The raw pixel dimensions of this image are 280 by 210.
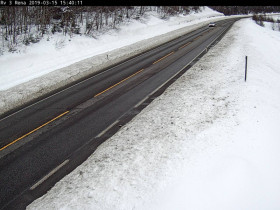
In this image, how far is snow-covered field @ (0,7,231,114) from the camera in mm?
13359

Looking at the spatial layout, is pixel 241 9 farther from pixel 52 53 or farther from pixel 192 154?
pixel 192 154

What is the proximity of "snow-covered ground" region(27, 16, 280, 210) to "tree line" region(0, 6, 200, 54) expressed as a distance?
1578 cm

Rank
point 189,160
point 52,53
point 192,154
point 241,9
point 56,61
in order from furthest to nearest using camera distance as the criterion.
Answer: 1. point 241,9
2. point 52,53
3. point 56,61
4. point 192,154
5. point 189,160

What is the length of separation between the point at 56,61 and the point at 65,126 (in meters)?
11.8

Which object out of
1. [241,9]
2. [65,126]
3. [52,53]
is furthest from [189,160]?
[241,9]

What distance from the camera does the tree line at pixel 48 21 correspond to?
66.8 feet

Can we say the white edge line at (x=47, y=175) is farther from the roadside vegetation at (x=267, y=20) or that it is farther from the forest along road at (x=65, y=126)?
the roadside vegetation at (x=267, y=20)

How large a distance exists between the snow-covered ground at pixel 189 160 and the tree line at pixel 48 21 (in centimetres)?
1578

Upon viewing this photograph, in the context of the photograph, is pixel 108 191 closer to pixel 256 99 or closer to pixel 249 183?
pixel 249 183

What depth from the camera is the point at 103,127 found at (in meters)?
8.72

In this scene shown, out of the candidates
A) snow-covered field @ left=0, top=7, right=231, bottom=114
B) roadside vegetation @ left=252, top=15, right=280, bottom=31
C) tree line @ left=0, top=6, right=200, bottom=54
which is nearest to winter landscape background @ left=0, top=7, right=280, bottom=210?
snow-covered field @ left=0, top=7, right=231, bottom=114

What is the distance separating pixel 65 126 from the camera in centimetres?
888


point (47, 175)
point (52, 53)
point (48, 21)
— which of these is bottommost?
point (47, 175)

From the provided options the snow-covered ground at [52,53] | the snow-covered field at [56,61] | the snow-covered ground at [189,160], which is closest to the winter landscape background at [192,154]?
the snow-covered ground at [189,160]
